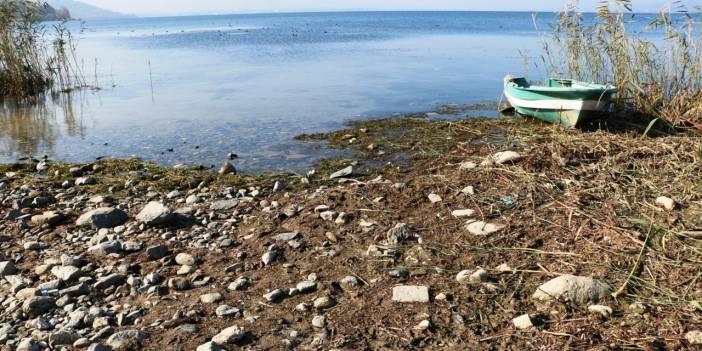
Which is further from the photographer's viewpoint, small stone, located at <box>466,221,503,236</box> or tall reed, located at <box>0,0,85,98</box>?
tall reed, located at <box>0,0,85,98</box>

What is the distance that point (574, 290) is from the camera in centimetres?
470

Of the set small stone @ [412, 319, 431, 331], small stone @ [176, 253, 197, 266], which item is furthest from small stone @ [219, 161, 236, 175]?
small stone @ [412, 319, 431, 331]

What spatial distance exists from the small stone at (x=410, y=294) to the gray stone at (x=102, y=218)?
12.7 feet

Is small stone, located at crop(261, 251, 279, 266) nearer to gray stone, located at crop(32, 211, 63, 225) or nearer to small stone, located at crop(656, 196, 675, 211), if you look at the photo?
gray stone, located at crop(32, 211, 63, 225)

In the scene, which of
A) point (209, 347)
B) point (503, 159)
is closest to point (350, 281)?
point (209, 347)

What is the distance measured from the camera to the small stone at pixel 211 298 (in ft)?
16.5

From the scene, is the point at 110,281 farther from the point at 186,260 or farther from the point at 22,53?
the point at 22,53

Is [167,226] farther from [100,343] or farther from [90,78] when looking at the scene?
[90,78]

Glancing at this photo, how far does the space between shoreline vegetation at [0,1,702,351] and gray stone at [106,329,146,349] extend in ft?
0.06

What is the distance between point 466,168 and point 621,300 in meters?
3.79

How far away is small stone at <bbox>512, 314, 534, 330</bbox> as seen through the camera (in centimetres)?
440

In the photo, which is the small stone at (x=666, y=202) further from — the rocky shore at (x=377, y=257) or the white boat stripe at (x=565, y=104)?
the white boat stripe at (x=565, y=104)

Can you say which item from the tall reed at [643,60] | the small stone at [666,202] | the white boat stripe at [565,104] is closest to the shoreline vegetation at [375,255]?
the small stone at [666,202]

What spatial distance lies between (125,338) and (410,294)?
227cm
